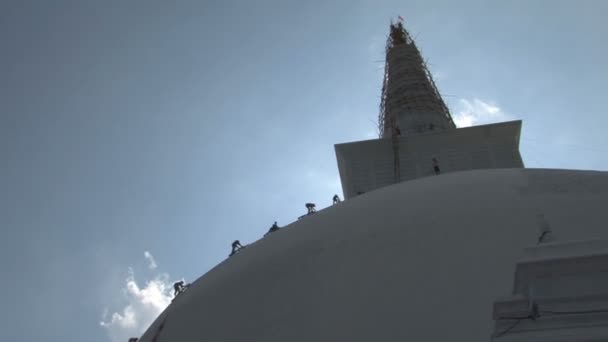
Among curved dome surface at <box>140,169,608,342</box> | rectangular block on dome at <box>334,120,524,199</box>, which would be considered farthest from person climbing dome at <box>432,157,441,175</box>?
curved dome surface at <box>140,169,608,342</box>

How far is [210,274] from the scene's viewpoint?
7.57 metres

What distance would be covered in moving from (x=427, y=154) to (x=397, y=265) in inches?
336

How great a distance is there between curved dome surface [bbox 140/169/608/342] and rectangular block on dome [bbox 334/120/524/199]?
19.9 ft

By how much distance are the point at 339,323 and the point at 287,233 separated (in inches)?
89.2

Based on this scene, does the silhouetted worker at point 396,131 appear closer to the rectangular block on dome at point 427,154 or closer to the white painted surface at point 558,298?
the rectangular block on dome at point 427,154

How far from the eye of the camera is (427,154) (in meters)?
13.7

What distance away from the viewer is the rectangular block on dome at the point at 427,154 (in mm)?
13414

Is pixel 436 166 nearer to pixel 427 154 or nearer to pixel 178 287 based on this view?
pixel 427 154

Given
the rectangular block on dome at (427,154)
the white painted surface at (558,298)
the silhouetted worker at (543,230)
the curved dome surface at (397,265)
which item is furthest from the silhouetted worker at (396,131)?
the white painted surface at (558,298)

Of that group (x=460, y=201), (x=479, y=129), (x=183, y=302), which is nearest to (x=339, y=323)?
(x=460, y=201)

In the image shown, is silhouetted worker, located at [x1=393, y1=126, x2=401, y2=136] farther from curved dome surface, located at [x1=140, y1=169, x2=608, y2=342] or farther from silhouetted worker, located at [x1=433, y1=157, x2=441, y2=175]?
curved dome surface, located at [x1=140, y1=169, x2=608, y2=342]

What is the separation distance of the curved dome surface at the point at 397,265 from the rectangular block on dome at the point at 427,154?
605 cm

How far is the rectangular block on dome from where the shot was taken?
13.4m

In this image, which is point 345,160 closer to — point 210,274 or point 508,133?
point 508,133
